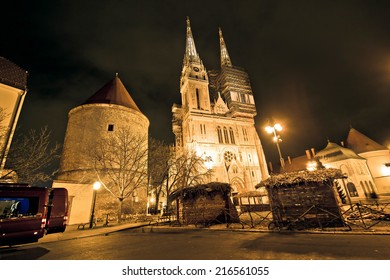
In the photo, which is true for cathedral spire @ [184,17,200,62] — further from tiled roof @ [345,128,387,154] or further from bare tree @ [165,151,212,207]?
tiled roof @ [345,128,387,154]

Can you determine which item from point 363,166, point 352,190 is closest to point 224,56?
point 363,166

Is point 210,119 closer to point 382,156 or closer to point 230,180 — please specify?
point 230,180

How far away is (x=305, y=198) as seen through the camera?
10180mm

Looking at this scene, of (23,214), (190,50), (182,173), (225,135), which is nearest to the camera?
(23,214)

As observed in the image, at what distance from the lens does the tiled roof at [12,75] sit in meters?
14.3

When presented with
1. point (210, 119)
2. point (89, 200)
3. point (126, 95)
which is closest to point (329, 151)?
point (210, 119)

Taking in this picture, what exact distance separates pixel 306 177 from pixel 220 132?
105ft

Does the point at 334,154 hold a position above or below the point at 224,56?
below

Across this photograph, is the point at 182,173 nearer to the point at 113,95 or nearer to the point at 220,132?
the point at 113,95

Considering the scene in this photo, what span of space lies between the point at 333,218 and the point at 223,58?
2690 inches

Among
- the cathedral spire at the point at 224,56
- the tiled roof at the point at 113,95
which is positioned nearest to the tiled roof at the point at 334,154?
the tiled roof at the point at 113,95

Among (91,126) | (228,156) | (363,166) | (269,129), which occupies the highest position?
(228,156)

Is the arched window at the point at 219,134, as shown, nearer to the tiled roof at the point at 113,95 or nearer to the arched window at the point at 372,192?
the tiled roof at the point at 113,95

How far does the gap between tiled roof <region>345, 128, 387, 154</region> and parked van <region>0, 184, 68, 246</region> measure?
53.2m
